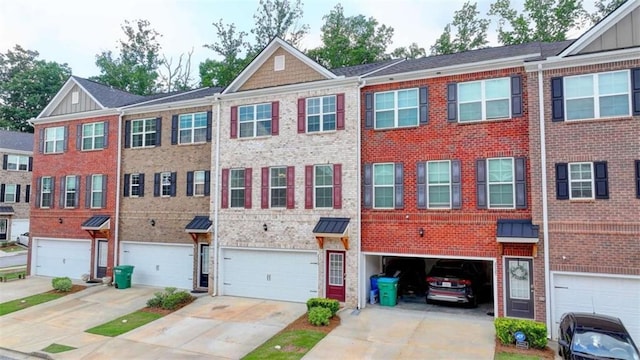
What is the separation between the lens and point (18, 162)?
3838 cm

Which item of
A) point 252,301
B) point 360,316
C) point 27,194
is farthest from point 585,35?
point 27,194

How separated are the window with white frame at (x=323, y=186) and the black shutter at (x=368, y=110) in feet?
7.10

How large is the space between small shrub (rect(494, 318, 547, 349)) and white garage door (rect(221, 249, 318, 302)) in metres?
6.93

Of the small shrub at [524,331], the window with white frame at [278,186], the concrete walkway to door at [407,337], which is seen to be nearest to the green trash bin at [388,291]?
the concrete walkway to door at [407,337]

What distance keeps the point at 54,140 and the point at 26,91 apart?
36.8 m

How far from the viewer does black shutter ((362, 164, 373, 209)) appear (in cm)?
1548

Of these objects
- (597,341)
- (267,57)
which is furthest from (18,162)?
(597,341)

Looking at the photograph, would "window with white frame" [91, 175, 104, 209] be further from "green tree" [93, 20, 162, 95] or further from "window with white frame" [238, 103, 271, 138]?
"green tree" [93, 20, 162, 95]

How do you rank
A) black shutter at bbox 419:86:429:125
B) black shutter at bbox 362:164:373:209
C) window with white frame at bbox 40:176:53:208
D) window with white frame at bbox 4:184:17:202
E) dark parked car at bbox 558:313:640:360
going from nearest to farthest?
1. dark parked car at bbox 558:313:640:360
2. black shutter at bbox 419:86:429:125
3. black shutter at bbox 362:164:373:209
4. window with white frame at bbox 40:176:53:208
5. window with white frame at bbox 4:184:17:202

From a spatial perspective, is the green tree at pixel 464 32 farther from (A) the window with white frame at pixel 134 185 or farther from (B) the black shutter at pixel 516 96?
(A) the window with white frame at pixel 134 185

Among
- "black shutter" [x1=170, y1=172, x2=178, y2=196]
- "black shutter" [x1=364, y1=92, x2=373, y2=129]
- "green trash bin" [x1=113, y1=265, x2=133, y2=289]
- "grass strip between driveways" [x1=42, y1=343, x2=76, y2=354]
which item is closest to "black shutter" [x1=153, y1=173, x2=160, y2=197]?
"black shutter" [x1=170, y1=172, x2=178, y2=196]

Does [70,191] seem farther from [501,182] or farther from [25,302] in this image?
[501,182]

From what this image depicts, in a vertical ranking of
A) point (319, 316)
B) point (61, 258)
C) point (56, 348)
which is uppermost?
point (61, 258)

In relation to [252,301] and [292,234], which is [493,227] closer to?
[292,234]
